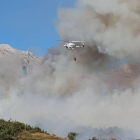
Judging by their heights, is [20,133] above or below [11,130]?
below

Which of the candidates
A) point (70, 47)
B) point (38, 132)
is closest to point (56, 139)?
point (38, 132)

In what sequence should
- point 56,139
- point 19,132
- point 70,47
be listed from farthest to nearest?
point 70,47 → point 19,132 → point 56,139

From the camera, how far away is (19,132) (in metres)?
83.6

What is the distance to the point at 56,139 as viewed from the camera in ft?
247

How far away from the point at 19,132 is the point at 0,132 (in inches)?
254

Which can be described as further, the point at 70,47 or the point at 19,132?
the point at 70,47

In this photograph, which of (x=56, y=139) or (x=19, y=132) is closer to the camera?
(x=56, y=139)

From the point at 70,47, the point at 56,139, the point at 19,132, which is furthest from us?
the point at 70,47

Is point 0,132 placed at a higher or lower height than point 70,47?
lower

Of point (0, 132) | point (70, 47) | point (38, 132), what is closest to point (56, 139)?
point (38, 132)

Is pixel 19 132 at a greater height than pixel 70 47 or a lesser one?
lesser

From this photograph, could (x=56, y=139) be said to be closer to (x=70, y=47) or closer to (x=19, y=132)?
(x=19, y=132)

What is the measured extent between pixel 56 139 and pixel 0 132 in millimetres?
16509

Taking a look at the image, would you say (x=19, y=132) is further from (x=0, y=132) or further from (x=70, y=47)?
(x=70, y=47)
